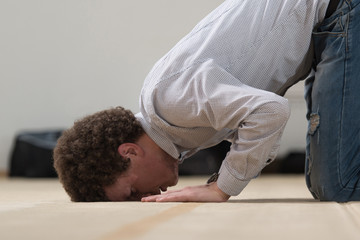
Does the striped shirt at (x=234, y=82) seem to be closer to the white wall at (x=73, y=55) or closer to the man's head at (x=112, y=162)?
the man's head at (x=112, y=162)

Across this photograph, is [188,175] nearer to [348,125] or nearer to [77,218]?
[348,125]

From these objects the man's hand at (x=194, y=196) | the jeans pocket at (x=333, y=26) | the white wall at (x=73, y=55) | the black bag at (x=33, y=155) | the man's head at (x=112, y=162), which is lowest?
the black bag at (x=33, y=155)

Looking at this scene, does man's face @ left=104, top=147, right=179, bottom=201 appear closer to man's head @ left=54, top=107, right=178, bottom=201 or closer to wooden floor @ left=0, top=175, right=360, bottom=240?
man's head @ left=54, top=107, right=178, bottom=201

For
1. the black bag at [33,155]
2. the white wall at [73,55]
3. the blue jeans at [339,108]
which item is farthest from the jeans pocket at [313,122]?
the white wall at [73,55]

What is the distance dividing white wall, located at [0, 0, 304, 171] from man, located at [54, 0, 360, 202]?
343 centimetres

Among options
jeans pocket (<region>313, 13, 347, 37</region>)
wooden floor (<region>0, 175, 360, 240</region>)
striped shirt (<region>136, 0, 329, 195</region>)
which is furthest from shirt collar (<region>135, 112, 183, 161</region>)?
jeans pocket (<region>313, 13, 347, 37</region>)

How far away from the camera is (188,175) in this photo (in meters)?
4.71

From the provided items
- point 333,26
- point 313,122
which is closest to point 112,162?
point 313,122

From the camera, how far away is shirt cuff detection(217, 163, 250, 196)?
1.61 metres

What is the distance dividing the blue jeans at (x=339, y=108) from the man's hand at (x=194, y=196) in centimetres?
34

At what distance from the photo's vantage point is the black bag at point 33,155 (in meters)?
4.84

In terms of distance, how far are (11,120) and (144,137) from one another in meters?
3.83

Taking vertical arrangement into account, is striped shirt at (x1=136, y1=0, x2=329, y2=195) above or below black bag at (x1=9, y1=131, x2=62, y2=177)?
above

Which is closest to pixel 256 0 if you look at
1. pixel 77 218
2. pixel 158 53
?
pixel 77 218
